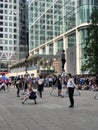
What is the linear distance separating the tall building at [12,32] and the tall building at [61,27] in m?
52.9

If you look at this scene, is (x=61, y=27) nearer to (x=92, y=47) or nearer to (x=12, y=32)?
(x=92, y=47)

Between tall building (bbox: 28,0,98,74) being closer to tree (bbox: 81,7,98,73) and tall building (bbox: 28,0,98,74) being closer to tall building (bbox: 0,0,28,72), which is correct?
tree (bbox: 81,7,98,73)

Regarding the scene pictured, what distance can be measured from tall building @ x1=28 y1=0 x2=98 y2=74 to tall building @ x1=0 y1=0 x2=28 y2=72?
5293 cm

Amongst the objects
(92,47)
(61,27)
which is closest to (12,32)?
(61,27)

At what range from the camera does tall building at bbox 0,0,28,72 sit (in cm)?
15379

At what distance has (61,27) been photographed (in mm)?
74250

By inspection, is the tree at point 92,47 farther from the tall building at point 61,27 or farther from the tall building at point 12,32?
the tall building at point 12,32

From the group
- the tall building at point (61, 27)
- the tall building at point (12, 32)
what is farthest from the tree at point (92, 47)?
the tall building at point (12, 32)

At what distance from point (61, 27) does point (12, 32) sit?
86.8 meters

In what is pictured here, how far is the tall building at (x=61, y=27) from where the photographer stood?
206 feet

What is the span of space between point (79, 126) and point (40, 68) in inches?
2681

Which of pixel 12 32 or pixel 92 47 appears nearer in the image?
pixel 92 47

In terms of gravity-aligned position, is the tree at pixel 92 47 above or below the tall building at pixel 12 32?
below

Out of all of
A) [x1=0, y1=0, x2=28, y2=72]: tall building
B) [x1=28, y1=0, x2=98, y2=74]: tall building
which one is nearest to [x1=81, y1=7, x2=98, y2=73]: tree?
[x1=28, y1=0, x2=98, y2=74]: tall building
